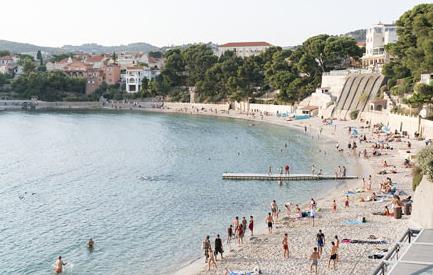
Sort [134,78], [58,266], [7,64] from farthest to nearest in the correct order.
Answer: [7,64]
[134,78]
[58,266]

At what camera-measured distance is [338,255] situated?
2161 centimetres

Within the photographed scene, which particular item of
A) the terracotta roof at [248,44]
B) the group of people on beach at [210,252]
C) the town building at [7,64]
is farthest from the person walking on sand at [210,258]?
the town building at [7,64]

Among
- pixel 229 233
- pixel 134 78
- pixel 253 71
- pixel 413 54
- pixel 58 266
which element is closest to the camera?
pixel 58 266

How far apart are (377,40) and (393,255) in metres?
82.1

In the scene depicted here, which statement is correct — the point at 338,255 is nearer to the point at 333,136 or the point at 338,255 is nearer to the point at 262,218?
the point at 262,218

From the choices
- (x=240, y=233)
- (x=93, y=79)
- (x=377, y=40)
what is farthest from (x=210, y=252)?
(x=93, y=79)

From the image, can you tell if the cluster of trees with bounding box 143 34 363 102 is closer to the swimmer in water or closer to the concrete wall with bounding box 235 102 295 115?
the concrete wall with bounding box 235 102 295 115

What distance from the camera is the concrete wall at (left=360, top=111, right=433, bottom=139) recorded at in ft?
163

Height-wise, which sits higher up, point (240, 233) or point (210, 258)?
point (240, 233)

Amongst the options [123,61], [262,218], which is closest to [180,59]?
[123,61]

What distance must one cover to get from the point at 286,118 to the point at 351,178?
43.0 metres

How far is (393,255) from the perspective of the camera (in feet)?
49.9

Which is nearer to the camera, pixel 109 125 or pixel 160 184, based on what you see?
pixel 160 184

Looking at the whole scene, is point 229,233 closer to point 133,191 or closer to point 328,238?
point 328,238
